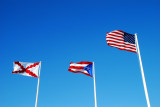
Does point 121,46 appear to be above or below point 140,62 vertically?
above

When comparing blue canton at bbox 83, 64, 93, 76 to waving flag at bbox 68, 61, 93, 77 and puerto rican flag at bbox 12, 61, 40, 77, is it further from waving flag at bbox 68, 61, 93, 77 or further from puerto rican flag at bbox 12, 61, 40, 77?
puerto rican flag at bbox 12, 61, 40, 77

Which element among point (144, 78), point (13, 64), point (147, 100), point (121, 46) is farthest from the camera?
point (13, 64)

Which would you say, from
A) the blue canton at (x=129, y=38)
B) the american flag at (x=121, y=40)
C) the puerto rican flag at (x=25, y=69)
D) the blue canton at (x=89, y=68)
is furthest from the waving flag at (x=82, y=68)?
the blue canton at (x=129, y=38)

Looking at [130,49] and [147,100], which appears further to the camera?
[130,49]

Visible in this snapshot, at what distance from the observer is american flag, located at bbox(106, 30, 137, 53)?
743 inches

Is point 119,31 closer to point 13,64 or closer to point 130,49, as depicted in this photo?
point 130,49

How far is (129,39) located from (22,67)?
14065mm

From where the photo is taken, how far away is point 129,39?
19328 millimetres

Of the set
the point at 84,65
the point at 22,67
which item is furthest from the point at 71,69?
the point at 22,67

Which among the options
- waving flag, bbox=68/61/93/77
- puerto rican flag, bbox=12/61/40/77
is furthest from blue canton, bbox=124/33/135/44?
puerto rican flag, bbox=12/61/40/77

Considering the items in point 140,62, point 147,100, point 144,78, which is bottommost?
point 147,100

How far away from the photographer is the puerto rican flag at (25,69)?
24.6m

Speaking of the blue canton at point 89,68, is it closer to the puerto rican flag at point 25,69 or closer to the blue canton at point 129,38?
the puerto rican flag at point 25,69

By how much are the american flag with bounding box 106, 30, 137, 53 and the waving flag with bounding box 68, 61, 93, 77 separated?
26.5ft
